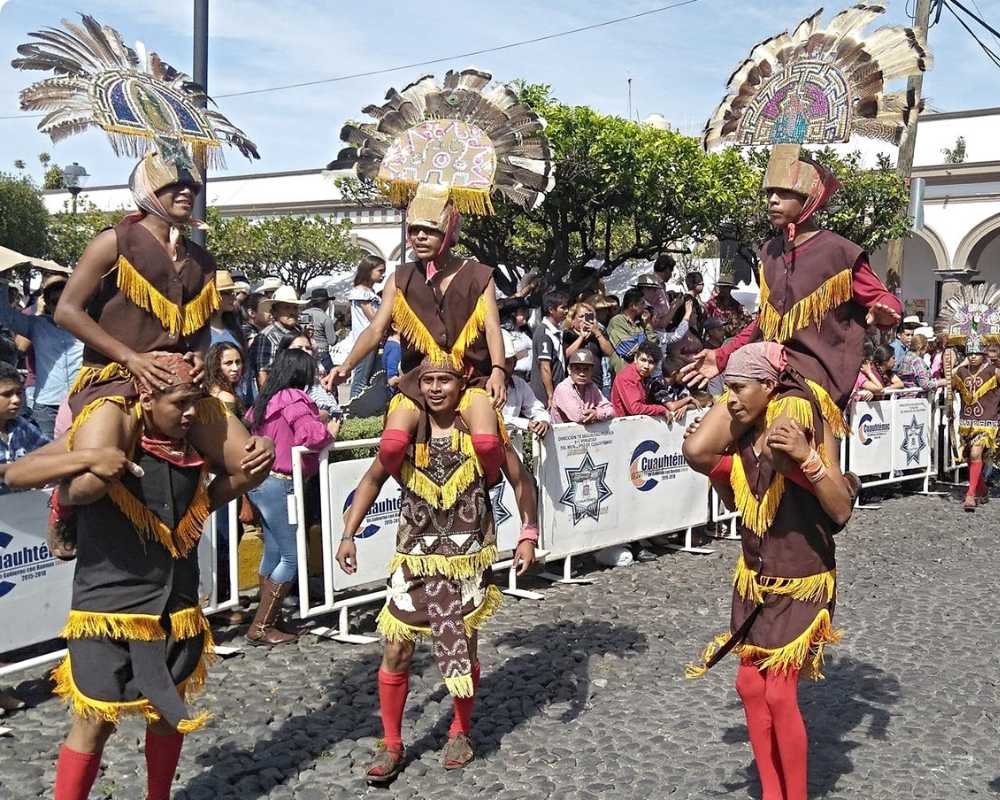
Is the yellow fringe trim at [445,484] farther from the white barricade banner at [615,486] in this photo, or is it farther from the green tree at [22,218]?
the green tree at [22,218]

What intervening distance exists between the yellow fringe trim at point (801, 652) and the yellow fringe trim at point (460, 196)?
8.82 feet

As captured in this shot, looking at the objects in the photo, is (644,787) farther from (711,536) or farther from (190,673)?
(711,536)

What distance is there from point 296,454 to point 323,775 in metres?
2.25

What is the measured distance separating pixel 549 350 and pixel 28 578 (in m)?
5.89

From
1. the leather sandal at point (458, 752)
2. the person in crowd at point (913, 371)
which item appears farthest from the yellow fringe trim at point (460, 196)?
the person in crowd at point (913, 371)

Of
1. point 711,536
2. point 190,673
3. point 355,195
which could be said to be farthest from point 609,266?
point 190,673

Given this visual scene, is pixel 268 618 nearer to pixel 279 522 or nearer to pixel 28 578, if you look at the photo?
pixel 279 522

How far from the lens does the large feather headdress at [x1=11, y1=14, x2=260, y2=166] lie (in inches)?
159

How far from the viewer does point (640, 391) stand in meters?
8.62

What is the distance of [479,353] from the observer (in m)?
4.50

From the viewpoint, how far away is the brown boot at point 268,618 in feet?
20.1

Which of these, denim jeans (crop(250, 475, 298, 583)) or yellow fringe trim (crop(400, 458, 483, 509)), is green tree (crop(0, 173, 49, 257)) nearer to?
denim jeans (crop(250, 475, 298, 583))

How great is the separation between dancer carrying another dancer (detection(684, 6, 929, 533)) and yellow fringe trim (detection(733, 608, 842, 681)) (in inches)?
16.3

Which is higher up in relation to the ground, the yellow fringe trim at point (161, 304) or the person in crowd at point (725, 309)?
→ the person in crowd at point (725, 309)
